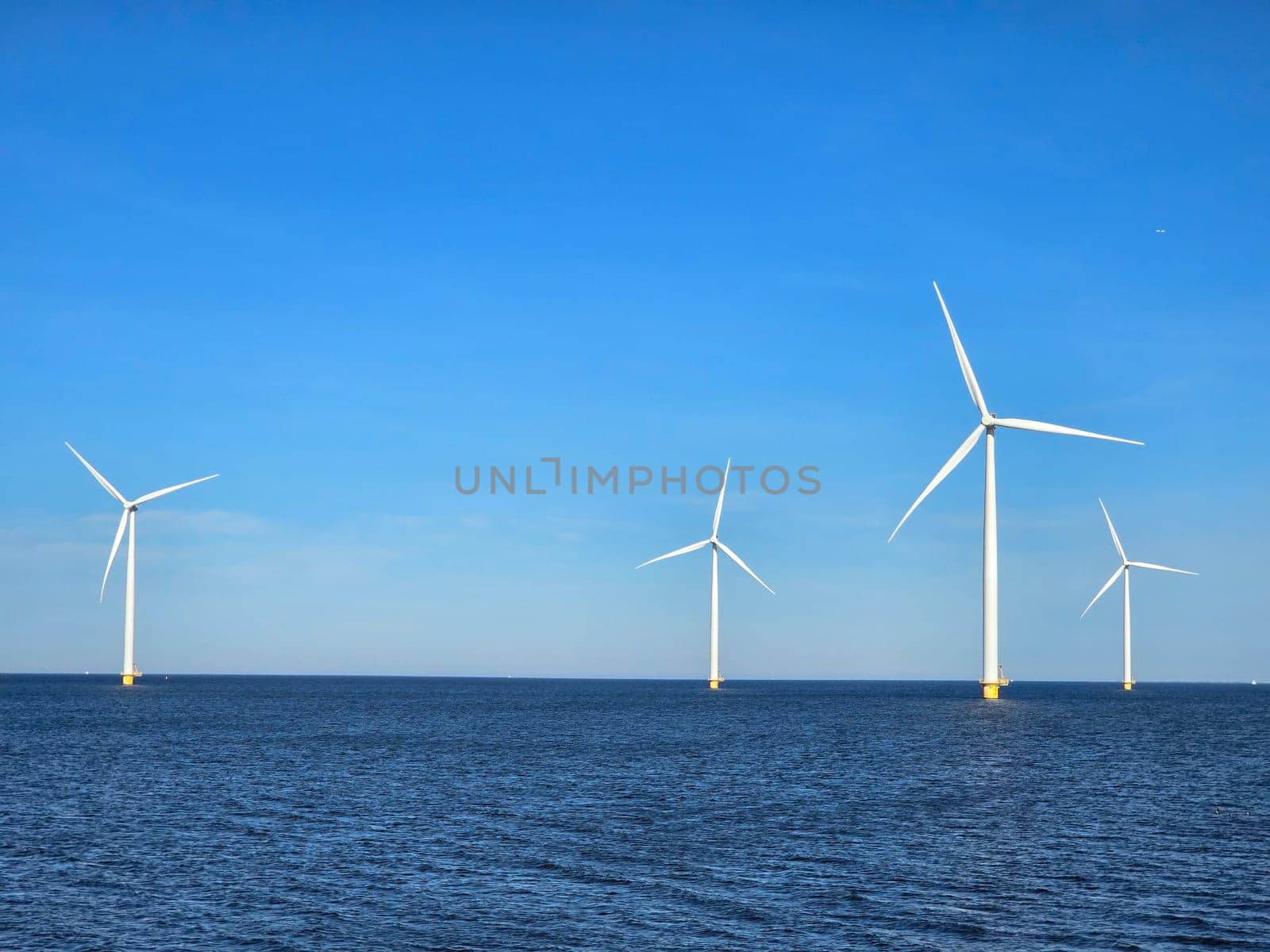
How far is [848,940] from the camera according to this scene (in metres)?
30.6

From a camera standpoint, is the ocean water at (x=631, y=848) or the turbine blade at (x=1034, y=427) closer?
the ocean water at (x=631, y=848)

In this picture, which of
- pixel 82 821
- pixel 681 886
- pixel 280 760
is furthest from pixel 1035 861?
pixel 280 760

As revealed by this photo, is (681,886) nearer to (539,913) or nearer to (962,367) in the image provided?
(539,913)

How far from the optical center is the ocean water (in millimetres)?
31953

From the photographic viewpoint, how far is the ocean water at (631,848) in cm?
3195

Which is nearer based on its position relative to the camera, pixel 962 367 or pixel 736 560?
pixel 962 367

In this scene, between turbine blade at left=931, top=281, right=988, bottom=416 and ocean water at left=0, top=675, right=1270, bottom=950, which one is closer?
ocean water at left=0, top=675, right=1270, bottom=950

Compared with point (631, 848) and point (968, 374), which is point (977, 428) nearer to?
point (968, 374)

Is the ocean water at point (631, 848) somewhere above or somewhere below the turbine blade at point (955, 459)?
below

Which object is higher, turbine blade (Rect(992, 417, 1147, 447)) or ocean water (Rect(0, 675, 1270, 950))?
turbine blade (Rect(992, 417, 1147, 447))

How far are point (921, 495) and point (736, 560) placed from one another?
256 ft

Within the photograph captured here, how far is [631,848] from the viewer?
43.3 metres

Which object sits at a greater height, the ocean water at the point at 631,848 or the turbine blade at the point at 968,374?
the turbine blade at the point at 968,374

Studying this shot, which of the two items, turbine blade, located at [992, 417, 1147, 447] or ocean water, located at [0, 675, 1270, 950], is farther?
turbine blade, located at [992, 417, 1147, 447]
